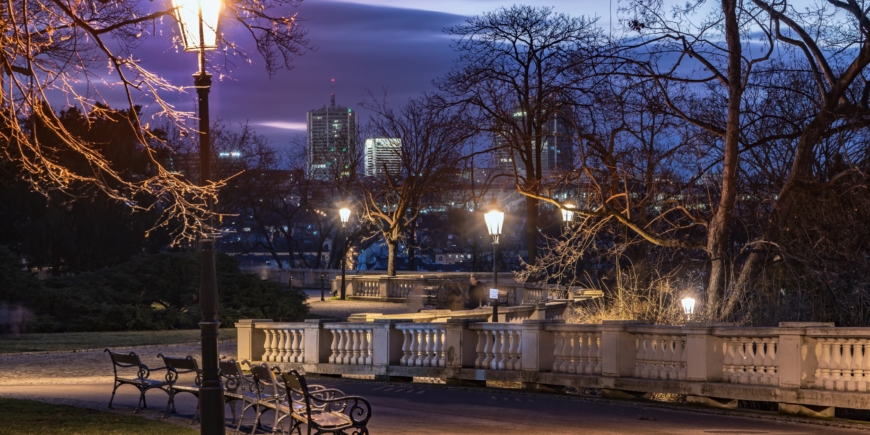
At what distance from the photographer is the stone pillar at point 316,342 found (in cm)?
2005

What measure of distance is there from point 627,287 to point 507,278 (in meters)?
23.6

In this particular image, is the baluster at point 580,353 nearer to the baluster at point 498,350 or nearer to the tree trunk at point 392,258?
the baluster at point 498,350

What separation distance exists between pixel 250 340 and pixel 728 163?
10887mm

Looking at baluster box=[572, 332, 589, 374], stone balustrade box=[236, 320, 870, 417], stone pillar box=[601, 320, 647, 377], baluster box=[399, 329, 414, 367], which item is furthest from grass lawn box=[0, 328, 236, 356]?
stone pillar box=[601, 320, 647, 377]

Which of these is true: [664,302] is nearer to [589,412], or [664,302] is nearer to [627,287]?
[627,287]

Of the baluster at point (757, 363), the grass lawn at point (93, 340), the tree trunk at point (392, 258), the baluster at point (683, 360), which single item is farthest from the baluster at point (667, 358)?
the tree trunk at point (392, 258)

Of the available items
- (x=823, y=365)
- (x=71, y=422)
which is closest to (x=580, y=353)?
(x=823, y=365)

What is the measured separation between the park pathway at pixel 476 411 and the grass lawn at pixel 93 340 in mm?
5445

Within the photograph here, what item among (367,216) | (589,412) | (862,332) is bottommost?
(589,412)

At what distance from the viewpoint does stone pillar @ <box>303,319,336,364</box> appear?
65.8 ft

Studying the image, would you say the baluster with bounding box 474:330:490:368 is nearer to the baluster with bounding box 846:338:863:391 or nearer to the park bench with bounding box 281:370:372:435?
the baluster with bounding box 846:338:863:391

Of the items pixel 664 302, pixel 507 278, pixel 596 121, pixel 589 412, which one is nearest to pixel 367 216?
pixel 507 278

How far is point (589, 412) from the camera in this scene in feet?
46.1

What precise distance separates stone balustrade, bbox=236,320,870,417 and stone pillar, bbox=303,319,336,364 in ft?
0.07
